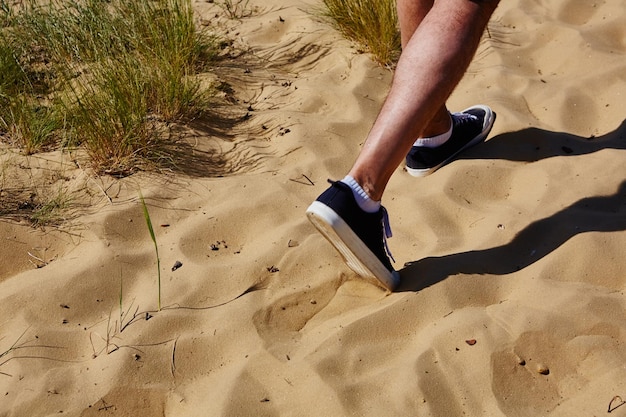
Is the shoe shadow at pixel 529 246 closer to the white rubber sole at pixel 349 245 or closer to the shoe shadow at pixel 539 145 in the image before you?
the white rubber sole at pixel 349 245

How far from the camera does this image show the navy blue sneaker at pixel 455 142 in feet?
9.66

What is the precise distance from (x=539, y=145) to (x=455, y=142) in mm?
323

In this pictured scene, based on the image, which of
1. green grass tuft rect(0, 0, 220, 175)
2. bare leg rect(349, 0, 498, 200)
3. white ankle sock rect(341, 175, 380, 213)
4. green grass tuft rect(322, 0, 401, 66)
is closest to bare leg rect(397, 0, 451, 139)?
bare leg rect(349, 0, 498, 200)

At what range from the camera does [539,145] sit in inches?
119

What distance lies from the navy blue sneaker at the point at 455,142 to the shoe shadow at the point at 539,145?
0.04 m

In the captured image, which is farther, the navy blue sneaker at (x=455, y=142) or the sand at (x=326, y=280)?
the navy blue sneaker at (x=455, y=142)

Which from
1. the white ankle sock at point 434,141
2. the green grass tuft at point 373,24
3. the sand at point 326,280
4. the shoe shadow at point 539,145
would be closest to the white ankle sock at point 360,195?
the sand at point 326,280

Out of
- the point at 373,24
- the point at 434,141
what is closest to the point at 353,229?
the point at 434,141

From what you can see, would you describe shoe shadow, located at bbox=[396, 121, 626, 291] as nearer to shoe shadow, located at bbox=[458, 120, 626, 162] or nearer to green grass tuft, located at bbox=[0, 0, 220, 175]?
shoe shadow, located at bbox=[458, 120, 626, 162]

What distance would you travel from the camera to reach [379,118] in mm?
2256

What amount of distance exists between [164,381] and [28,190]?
105 centimetres

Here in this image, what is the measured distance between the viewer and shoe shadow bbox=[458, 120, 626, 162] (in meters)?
2.98

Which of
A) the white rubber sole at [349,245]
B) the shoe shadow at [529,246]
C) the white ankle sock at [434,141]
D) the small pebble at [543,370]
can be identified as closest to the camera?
the small pebble at [543,370]

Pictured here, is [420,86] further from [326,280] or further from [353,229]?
[326,280]
